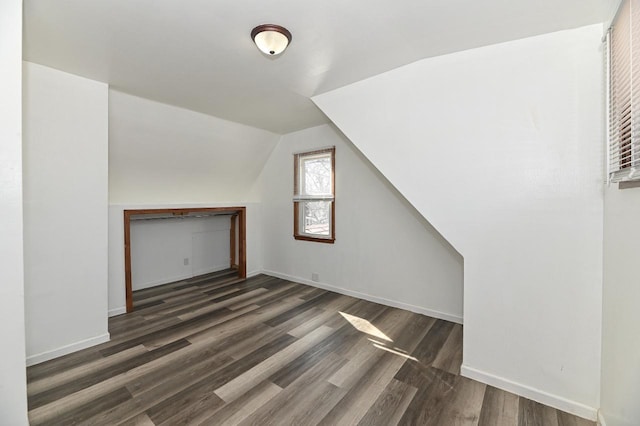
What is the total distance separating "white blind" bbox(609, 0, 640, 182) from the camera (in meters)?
1.22

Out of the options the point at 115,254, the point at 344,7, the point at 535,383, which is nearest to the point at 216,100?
the point at 344,7

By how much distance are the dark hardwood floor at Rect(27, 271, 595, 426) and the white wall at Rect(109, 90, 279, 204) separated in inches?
64.1

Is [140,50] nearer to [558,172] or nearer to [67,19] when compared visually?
[67,19]

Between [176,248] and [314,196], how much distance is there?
2.47 m

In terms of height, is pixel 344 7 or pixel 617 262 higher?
pixel 344 7

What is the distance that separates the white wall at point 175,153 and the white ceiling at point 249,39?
1.43 feet

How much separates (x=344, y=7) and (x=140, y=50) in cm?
157

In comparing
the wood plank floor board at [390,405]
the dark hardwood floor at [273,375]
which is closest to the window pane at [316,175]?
the dark hardwood floor at [273,375]

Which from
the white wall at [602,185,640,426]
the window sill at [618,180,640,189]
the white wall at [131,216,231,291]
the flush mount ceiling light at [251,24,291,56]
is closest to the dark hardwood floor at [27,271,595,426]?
the white wall at [602,185,640,426]

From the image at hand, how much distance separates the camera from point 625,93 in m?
1.36

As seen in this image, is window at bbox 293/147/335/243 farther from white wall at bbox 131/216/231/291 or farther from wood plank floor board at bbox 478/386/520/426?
wood plank floor board at bbox 478/386/520/426

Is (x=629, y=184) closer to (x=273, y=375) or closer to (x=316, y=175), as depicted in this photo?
(x=273, y=375)

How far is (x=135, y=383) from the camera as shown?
1972mm

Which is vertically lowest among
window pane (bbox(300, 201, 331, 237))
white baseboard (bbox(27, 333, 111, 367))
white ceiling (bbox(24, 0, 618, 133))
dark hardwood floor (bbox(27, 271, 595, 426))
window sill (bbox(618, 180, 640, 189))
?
dark hardwood floor (bbox(27, 271, 595, 426))
